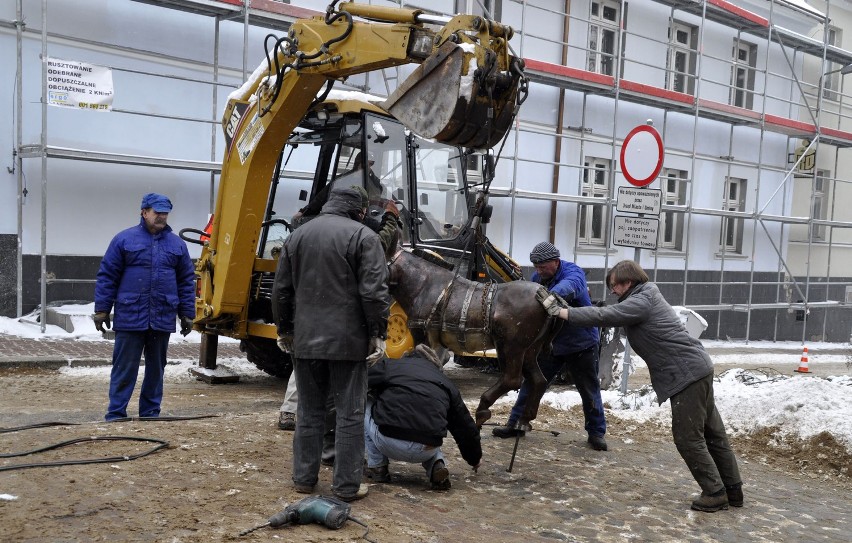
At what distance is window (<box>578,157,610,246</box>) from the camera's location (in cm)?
1667

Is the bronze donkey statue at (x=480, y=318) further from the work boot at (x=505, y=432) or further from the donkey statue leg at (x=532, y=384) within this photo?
the work boot at (x=505, y=432)

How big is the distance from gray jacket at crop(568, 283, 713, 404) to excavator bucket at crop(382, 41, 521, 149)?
1464 mm

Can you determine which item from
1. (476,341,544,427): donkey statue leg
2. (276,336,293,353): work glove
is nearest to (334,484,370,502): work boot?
(276,336,293,353): work glove

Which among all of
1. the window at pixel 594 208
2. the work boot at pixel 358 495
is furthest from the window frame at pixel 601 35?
the work boot at pixel 358 495

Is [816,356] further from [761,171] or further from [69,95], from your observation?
[69,95]

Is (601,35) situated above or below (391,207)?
above

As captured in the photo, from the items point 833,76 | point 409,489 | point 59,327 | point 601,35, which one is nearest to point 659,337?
point 409,489

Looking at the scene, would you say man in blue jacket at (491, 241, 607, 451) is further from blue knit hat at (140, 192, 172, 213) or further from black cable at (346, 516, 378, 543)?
blue knit hat at (140, 192, 172, 213)

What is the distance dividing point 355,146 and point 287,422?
293 cm

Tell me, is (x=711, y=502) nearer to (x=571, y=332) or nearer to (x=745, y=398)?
(x=571, y=332)

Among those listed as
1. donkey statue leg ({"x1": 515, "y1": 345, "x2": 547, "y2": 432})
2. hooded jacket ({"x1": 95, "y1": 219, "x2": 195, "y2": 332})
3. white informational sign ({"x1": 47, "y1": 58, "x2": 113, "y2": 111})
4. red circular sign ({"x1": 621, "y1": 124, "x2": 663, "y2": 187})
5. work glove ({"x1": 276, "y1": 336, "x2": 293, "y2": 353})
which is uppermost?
white informational sign ({"x1": 47, "y1": 58, "x2": 113, "y2": 111})

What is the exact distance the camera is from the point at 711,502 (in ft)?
18.3

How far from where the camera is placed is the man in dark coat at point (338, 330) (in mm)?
4809

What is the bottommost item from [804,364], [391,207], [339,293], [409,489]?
[804,364]
